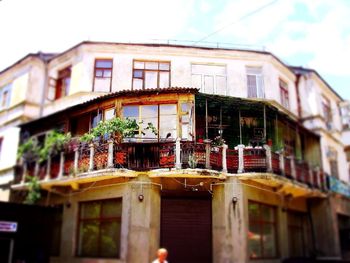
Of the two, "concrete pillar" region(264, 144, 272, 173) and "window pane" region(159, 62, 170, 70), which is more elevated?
"window pane" region(159, 62, 170, 70)

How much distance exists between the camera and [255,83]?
20656 millimetres

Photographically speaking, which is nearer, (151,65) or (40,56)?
(151,65)

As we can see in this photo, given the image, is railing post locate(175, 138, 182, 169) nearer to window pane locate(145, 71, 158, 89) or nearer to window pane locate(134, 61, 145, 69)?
window pane locate(145, 71, 158, 89)

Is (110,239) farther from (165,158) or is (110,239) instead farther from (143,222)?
(165,158)

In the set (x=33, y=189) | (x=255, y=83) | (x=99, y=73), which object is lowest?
(x=33, y=189)

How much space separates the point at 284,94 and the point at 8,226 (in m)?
16.3

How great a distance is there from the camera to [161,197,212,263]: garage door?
15141 millimetres

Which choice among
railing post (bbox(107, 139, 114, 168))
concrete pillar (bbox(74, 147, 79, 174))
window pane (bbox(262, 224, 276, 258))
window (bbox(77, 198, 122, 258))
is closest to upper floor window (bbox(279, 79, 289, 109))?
window pane (bbox(262, 224, 276, 258))

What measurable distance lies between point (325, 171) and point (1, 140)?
19.8 meters

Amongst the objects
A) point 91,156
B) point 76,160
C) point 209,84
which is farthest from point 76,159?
point 209,84

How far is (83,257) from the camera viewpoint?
1620 cm

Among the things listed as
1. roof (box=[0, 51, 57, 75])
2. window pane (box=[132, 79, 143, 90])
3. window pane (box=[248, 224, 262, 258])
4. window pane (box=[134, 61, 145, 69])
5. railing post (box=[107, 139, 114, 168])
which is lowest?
window pane (box=[248, 224, 262, 258])

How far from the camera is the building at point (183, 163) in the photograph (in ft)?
49.5

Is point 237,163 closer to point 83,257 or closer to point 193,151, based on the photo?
point 193,151
